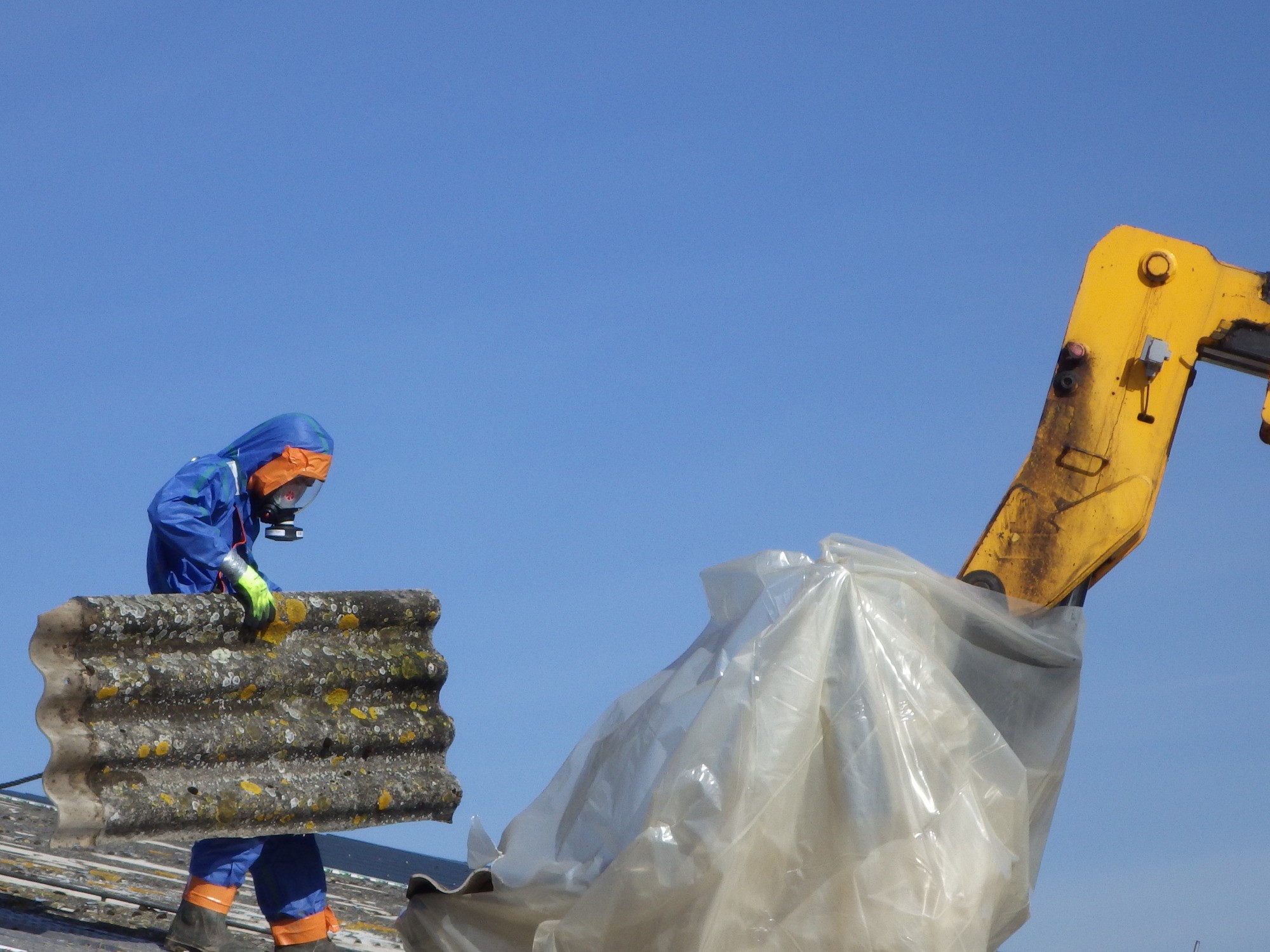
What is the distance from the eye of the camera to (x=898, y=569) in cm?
419

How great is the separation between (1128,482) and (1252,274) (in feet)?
2.58

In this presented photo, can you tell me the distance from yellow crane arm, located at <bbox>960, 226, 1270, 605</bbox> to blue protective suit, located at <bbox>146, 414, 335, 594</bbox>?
2293 mm

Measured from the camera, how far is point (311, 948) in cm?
472

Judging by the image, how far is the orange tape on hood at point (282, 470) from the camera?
16.4 feet

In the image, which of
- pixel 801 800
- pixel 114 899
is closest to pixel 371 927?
pixel 114 899

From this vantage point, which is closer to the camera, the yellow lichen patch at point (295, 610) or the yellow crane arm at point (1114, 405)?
the yellow crane arm at point (1114, 405)

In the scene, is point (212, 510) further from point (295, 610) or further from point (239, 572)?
point (295, 610)

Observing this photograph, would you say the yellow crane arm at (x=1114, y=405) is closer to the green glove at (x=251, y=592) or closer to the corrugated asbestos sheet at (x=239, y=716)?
the corrugated asbestos sheet at (x=239, y=716)

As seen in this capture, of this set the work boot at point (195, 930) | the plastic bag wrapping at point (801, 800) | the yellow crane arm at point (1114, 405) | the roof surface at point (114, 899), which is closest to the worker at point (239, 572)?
the work boot at point (195, 930)

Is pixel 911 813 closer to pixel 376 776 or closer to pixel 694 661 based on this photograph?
pixel 694 661

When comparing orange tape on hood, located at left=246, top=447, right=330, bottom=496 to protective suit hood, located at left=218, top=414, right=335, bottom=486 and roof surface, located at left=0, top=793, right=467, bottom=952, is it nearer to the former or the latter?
protective suit hood, located at left=218, top=414, right=335, bottom=486

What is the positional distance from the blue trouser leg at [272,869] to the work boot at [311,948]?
86 mm

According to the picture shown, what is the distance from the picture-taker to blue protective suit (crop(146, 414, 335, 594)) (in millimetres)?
4668

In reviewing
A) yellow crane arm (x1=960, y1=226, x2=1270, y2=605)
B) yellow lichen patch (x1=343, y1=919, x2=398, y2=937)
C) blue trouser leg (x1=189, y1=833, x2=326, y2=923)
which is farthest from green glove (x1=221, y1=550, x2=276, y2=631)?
yellow crane arm (x1=960, y1=226, x2=1270, y2=605)
